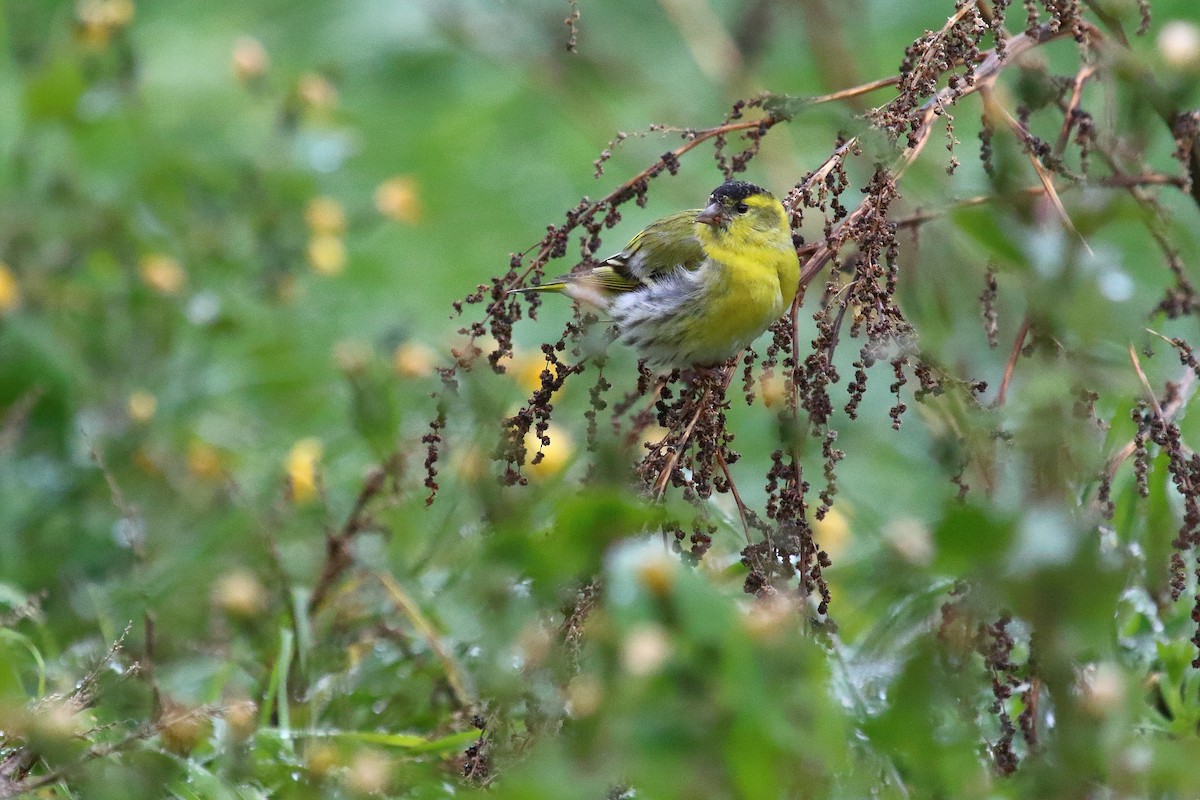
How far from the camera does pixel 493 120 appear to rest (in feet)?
18.7

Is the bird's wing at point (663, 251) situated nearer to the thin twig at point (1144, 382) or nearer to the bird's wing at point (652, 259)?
the bird's wing at point (652, 259)

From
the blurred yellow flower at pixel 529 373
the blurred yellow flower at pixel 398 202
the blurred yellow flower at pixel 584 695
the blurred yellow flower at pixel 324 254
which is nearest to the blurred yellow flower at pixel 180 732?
the blurred yellow flower at pixel 584 695

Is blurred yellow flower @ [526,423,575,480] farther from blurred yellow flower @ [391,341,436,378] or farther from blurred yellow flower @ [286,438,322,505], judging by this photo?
blurred yellow flower @ [286,438,322,505]

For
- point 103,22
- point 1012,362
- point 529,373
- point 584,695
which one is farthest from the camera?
point 103,22

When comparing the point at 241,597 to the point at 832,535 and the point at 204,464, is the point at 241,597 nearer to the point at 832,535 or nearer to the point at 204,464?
the point at 204,464

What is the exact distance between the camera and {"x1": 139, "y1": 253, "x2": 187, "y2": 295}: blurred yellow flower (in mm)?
3428

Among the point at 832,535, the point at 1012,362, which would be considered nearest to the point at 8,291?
the point at 832,535

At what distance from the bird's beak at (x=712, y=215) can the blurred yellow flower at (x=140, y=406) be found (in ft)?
4.56

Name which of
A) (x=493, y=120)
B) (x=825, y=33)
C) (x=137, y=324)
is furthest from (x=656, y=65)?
(x=137, y=324)

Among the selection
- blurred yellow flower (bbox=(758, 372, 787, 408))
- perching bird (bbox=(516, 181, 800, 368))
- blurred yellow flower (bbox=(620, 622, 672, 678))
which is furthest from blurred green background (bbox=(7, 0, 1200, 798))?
perching bird (bbox=(516, 181, 800, 368))

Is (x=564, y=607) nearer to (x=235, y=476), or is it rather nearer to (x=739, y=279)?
(x=739, y=279)

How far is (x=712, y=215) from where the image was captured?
8.82 feet

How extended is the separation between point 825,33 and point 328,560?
169cm

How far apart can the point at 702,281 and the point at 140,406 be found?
139 cm
